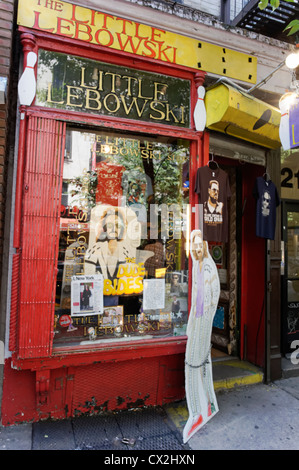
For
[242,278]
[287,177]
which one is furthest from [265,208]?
[287,177]

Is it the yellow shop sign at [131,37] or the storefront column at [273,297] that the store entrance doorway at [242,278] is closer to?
the storefront column at [273,297]

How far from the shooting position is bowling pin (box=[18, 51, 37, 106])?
3193mm

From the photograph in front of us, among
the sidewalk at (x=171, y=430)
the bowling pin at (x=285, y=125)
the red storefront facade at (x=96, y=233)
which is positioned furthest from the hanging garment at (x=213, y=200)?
the sidewalk at (x=171, y=430)

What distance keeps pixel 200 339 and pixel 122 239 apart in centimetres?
158

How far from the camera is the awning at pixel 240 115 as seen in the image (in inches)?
149

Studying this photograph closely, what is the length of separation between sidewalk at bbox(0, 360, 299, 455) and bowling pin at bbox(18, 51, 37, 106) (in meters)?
3.50

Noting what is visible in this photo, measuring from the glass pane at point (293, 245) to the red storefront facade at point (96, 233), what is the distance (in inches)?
102

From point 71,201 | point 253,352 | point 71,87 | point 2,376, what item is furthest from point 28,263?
point 253,352

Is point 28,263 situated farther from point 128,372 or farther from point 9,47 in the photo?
point 9,47

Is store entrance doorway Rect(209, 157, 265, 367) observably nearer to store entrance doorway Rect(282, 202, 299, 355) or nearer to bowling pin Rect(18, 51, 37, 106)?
store entrance doorway Rect(282, 202, 299, 355)

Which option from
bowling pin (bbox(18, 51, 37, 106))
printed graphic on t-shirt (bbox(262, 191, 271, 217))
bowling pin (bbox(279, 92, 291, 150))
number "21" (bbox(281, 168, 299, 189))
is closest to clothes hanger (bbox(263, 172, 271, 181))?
printed graphic on t-shirt (bbox(262, 191, 271, 217))

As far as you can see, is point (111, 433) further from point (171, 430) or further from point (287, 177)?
point (287, 177)

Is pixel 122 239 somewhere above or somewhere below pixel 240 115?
below

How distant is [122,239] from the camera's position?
3.94 meters
